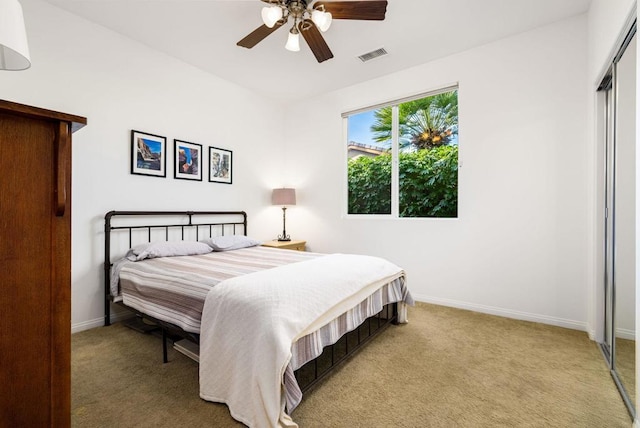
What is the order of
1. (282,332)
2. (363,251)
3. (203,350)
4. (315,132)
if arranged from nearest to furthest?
(282,332)
(203,350)
(363,251)
(315,132)

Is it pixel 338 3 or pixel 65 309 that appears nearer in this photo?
pixel 65 309

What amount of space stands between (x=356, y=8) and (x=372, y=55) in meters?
1.30

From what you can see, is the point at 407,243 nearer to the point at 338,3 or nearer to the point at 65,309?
the point at 338,3

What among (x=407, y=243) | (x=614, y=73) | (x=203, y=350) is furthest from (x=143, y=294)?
(x=614, y=73)

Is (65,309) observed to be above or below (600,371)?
above

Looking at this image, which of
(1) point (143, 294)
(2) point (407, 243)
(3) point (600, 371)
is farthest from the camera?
(2) point (407, 243)

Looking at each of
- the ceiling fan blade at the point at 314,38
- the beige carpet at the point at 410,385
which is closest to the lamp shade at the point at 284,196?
the ceiling fan blade at the point at 314,38

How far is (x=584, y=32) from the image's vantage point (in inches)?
103

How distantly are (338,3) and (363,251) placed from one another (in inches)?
108

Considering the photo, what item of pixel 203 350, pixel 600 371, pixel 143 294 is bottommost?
pixel 600 371

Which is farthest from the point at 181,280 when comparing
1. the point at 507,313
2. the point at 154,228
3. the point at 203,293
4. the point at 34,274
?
the point at 507,313

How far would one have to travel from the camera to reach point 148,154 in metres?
3.09

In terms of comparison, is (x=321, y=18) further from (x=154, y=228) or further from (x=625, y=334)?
(x=625, y=334)

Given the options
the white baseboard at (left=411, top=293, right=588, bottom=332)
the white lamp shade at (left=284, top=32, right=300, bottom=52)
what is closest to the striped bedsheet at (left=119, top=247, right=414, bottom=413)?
the white baseboard at (left=411, top=293, right=588, bottom=332)
